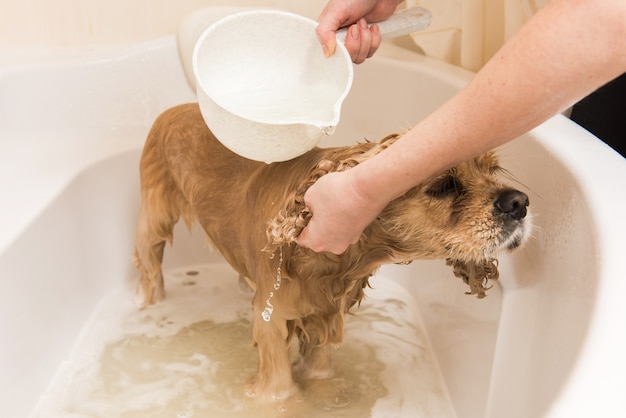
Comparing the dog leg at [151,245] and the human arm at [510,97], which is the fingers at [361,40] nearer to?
the human arm at [510,97]

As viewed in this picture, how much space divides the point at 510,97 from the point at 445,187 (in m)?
0.30

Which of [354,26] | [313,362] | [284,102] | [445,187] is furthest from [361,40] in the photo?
[313,362]

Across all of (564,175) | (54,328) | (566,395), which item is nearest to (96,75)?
(54,328)

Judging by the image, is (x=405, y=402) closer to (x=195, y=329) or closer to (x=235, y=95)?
(x=195, y=329)

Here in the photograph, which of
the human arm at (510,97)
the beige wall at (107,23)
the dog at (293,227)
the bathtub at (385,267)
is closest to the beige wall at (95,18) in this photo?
the beige wall at (107,23)

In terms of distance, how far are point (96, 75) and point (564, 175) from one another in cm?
135

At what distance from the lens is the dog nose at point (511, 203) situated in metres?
1.09

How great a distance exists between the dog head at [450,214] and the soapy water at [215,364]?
0.51m

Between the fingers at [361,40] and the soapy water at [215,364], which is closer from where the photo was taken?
the fingers at [361,40]

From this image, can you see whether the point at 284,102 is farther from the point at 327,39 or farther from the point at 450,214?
the point at 450,214

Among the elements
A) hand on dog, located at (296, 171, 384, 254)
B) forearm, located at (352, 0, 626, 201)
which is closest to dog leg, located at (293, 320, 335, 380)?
hand on dog, located at (296, 171, 384, 254)

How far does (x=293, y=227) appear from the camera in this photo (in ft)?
3.71

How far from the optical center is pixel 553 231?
46.7 inches

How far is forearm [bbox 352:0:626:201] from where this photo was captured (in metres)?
0.78
